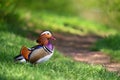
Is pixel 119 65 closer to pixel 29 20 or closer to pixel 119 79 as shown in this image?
pixel 119 79

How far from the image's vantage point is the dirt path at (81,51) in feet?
38.5

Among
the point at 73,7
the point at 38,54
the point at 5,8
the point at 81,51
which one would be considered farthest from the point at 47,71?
the point at 73,7

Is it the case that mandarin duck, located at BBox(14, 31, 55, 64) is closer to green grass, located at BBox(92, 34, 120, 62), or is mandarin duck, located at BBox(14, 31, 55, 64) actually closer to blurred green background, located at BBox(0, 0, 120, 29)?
green grass, located at BBox(92, 34, 120, 62)

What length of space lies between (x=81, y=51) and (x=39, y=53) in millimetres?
6013

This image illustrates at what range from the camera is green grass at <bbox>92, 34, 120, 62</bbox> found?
1296 centimetres

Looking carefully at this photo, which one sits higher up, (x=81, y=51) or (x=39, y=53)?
(x=39, y=53)

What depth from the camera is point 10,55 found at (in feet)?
33.4

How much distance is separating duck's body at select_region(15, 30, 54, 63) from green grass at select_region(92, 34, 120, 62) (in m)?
3.89

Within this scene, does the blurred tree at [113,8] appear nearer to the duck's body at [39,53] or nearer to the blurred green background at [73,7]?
the blurred green background at [73,7]

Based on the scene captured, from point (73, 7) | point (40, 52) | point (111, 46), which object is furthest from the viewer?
point (73, 7)

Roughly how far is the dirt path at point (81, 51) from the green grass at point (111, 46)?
0.18 meters

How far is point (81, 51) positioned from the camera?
14.6m

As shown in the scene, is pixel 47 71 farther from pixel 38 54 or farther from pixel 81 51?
pixel 81 51

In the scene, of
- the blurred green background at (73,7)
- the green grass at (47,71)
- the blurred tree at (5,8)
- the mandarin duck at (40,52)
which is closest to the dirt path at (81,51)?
the green grass at (47,71)
